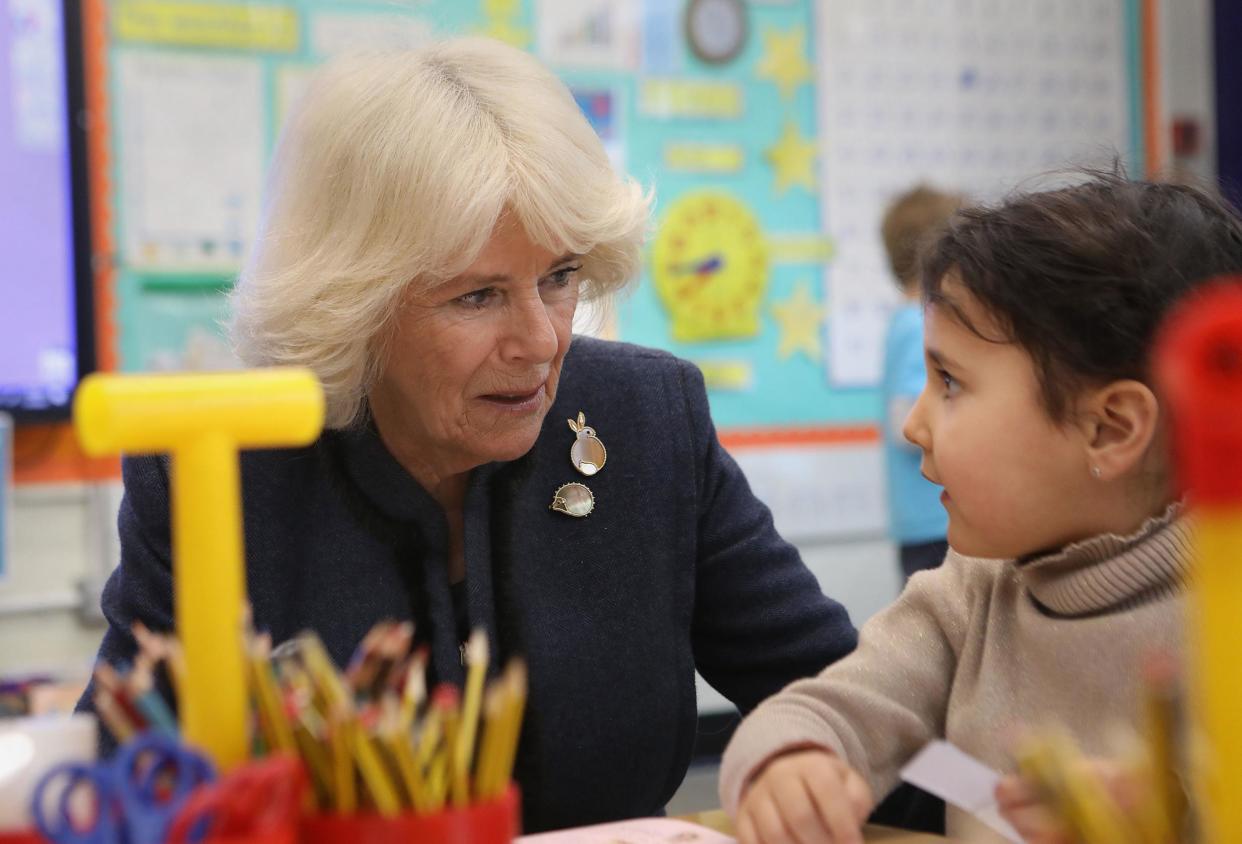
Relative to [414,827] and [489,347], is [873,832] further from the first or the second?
[489,347]

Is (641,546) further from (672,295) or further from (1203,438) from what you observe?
(672,295)

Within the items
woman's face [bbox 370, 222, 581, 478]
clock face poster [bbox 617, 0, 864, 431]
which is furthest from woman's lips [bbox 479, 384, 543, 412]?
clock face poster [bbox 617, 0, 864, 431]

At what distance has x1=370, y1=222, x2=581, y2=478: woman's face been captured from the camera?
1442mm

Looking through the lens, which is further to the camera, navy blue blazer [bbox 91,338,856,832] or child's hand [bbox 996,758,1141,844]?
navy blue blazer [bbox 91,338,856,832]

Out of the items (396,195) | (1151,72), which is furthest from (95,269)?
(1151,72)

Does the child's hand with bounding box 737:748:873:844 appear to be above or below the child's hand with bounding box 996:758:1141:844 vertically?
below

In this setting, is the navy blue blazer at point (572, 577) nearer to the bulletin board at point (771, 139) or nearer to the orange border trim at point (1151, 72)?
the bulletin board at point (771, 139)

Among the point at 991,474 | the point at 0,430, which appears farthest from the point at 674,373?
the point at 0,430

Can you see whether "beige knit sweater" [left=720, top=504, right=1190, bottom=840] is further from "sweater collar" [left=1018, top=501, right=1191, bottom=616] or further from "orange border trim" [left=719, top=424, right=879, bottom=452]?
"orange border trim" [left=719, top=424, right=879, bottom=452]

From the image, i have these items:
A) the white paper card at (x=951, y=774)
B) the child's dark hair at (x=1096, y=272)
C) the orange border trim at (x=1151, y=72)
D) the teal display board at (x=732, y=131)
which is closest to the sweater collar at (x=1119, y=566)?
the child's dark hair at (x=1096, y=272)

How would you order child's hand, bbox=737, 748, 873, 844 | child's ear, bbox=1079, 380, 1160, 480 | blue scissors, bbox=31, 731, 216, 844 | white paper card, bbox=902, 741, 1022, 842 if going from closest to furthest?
blue scissors, bbox=31, 731, 216, 844 → white paper card, bbox=902, 741, 1022, 842 → child's hand, bbox=737, 748, 873, 844 → child's ear, bbox=1079, 380, 1160, 480

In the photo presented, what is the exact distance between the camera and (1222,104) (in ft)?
15.0

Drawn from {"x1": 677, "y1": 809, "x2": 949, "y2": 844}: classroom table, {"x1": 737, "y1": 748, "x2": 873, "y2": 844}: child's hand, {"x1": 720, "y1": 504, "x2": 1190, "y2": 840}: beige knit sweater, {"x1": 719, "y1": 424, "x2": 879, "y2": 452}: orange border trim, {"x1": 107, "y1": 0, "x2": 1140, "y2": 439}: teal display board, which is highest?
{"x1": 107, "y1": 0, "x2": 1140, "y2": 439}: teal display board

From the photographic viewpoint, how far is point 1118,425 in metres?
1.12
